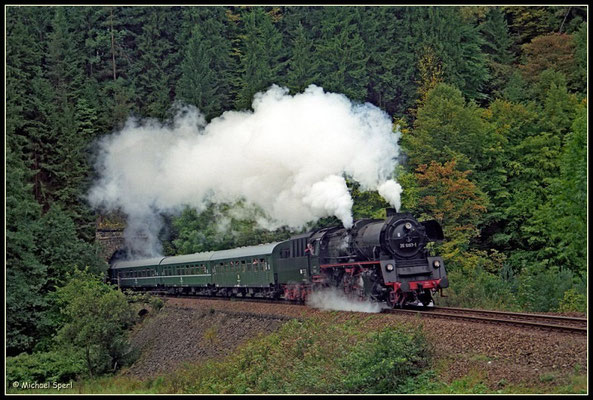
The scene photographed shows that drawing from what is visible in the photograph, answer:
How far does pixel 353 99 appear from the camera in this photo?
55594 millimetres

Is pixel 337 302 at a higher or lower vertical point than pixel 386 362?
higher

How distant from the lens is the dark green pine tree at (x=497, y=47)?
197ft

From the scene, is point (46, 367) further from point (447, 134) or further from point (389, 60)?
point (389, 60)

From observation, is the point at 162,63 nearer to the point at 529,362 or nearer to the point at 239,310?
the point at 239,310

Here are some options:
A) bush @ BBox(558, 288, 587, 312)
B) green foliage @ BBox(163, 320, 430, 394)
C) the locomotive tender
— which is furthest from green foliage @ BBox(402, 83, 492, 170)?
green foliage @ BBox(163, 320, 430, 394)

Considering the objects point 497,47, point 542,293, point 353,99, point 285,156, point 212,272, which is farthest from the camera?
point 497,47

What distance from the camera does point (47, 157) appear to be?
51.2 m

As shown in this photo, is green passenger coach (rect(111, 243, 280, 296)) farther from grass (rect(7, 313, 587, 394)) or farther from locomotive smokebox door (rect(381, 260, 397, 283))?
locomotive smokebox door (rect(381, 260, 397, 283))

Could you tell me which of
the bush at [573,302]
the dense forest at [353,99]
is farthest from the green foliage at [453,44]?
the bush at [573,302]

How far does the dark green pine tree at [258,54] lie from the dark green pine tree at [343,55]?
4072mm

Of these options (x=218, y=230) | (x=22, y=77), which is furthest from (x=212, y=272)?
(x=22, y=77)

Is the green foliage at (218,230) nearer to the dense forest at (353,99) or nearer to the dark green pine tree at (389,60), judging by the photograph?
the dense forest at (353,99)

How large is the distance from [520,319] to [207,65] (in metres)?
44.4

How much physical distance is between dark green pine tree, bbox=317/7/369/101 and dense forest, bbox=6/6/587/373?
0.51ft
